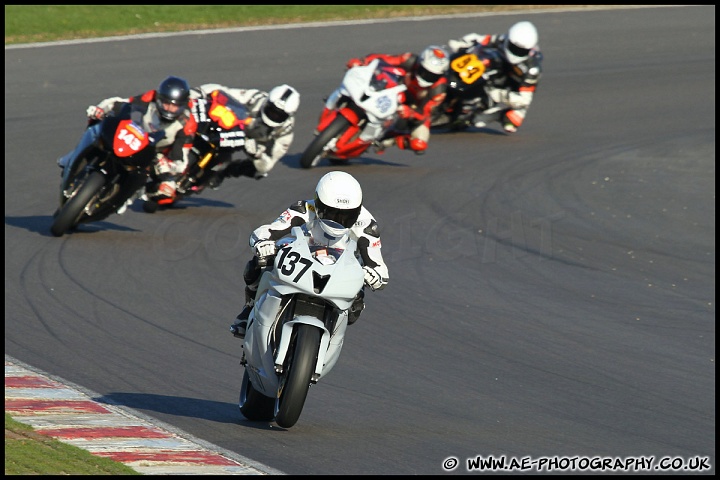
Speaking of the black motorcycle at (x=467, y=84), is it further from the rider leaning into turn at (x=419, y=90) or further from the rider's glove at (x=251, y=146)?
the rider's glove at (x=251, y=146)

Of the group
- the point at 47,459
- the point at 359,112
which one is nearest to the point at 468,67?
the point at 359,112

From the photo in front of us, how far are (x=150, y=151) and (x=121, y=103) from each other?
63cm

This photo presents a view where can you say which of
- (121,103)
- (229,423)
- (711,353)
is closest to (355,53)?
(121,103)

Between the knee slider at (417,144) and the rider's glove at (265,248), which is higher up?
the rider's glove at (265,248)

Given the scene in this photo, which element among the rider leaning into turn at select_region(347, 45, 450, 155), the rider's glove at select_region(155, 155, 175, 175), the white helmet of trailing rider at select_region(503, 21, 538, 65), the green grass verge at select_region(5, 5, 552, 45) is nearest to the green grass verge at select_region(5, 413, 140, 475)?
the rider's glove at select_region(155, 155, 175, 175)

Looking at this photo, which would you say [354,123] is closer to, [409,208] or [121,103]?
[409,208]

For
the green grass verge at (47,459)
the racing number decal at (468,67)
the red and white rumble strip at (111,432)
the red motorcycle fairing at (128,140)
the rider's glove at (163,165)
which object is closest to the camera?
the green grass verge at (47,459)

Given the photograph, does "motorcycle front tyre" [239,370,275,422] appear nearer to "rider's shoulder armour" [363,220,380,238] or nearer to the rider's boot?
the rider's boot

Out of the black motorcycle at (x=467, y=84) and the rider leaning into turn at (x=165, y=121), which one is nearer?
the rider leaning into turn at (x=165, y=121)

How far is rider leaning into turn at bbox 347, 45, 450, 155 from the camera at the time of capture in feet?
53.1

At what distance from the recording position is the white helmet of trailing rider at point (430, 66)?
16.3m

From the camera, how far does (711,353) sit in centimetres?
939

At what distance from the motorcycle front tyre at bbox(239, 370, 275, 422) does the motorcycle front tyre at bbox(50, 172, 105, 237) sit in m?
4.94

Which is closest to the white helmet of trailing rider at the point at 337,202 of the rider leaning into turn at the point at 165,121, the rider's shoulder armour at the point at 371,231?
the rider's shoulder armour at the point at 371,231
